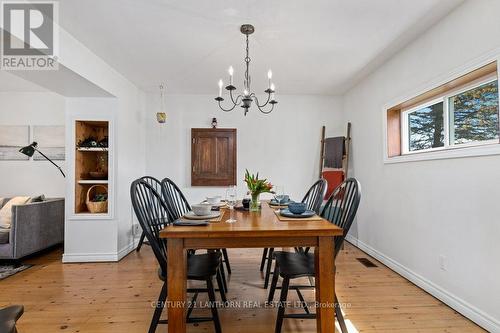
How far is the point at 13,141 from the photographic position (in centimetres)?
411

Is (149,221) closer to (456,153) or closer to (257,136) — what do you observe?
(456,153)

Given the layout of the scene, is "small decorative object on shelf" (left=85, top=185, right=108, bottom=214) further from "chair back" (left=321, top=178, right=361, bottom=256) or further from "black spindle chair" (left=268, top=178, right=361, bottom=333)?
"chair back" (left=321, top=178, right=361, bottom=256)

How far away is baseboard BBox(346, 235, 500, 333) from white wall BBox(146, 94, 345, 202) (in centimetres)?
178

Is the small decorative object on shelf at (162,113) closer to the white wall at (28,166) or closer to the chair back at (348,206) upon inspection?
the white wall at (28,166)

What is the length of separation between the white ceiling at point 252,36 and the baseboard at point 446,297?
234cm

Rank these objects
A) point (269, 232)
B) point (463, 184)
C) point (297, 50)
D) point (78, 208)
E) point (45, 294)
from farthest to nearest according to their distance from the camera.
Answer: point (78, 208), point (297, 50), point (45, 294), point (463, 184), point (269, 232)

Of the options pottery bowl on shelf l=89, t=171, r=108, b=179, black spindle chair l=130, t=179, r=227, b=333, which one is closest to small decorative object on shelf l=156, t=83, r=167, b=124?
pottery bowl on shelf l=89, t=171, r=108, b=179

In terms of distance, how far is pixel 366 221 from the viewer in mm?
3582

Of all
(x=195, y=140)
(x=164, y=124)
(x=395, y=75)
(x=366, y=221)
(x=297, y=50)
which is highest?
(x=297, y=50)

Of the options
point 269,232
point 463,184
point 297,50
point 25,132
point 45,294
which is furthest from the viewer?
point 25,132

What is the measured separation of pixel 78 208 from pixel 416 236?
3.96m

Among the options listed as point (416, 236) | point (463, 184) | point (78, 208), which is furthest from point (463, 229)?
point (78, 208)

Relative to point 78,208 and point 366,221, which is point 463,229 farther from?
point 78,208

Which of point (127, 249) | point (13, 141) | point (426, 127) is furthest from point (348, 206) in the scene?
point (13, 141)
